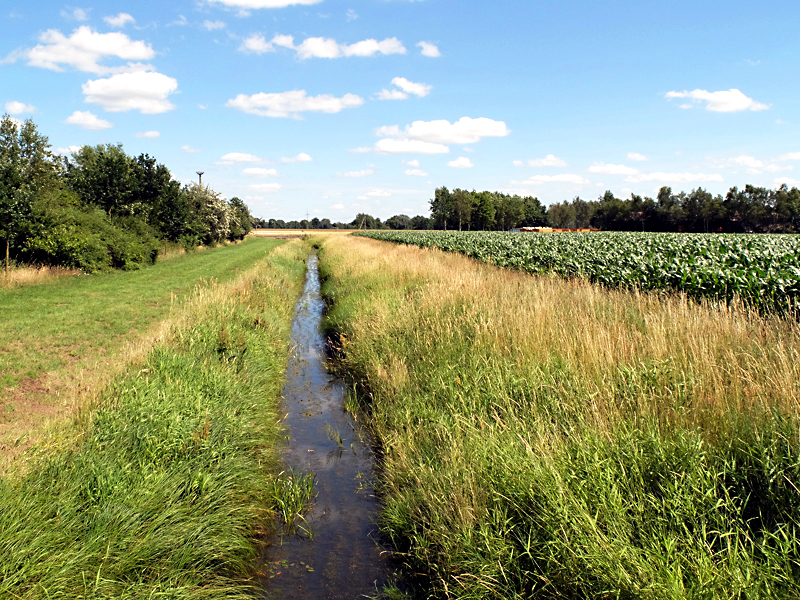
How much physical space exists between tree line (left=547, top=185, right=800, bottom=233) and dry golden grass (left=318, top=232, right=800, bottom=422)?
274ft

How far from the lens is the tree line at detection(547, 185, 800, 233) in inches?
2835

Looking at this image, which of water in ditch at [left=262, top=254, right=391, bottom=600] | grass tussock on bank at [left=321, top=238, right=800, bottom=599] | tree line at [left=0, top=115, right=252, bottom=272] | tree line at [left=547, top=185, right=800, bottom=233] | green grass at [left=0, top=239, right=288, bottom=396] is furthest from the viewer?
tree line at [left=547, top=185, right=800, bottom=233]

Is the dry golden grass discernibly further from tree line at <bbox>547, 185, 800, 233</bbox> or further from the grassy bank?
tree line at <bbox>547, 185, 800, 233</bbox>

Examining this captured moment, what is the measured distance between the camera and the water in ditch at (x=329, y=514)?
12.7 feet

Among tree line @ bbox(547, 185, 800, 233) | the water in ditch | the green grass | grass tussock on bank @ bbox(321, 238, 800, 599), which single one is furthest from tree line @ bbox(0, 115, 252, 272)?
tree line @ bbox(547, 185, 800, 233)

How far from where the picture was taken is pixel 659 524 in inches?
113

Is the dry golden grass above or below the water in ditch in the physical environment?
above

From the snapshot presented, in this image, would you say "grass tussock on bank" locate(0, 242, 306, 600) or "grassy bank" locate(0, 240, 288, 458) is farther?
"grassy bank" locate(0, 240, 288, 458)

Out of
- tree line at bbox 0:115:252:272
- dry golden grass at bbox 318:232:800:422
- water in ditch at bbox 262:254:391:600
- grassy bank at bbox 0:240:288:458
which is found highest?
tree line at bbox 0:115:252:272

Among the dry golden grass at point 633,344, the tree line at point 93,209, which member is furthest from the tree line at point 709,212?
the dry golden grass at point 633,344

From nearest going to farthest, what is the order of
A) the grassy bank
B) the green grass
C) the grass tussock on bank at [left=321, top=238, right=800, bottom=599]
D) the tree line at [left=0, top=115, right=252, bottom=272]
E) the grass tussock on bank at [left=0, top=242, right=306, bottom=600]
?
the grass tussock on bank at [left=321, top=238, right=800, bottom=599]
the grass tussock on bank at [left=0, top=242, right=306, bottom=600]
the grassy bank
the green grass
the tree line at [left=0, top=115, right=252, bottom=272]

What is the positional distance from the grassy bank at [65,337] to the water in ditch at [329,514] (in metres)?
2.46

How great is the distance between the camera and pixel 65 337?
10484 mm

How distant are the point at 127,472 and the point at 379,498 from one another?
7.97 feet
